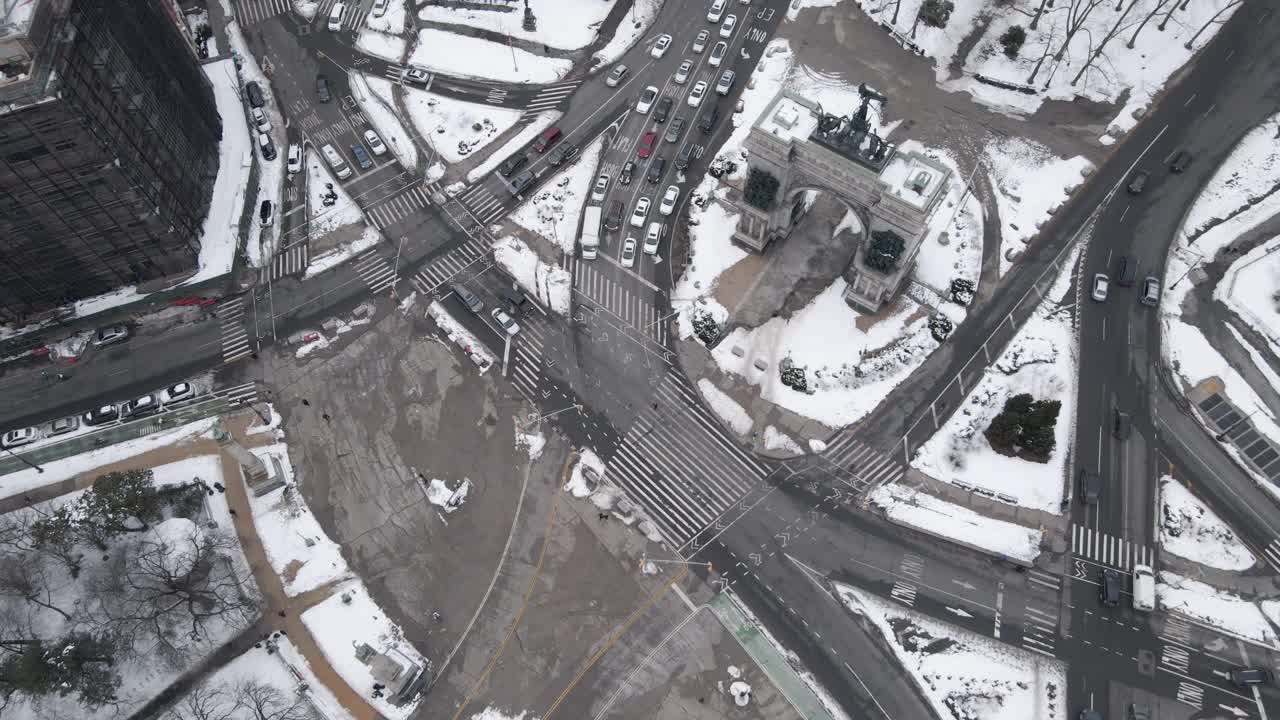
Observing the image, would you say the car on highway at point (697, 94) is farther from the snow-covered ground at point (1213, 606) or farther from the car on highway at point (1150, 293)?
the snow-covered ground at point (1213, 606)

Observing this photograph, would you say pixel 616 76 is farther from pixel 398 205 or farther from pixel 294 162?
pixel 294 162

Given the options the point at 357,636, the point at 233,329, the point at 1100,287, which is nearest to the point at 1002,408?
the point at 1100,287

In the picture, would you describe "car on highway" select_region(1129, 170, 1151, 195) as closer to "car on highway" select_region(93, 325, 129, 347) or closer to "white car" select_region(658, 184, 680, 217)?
"white car" select_region(658, 184, 680, 217)

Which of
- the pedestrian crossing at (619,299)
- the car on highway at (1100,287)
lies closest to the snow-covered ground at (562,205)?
the pedestrian crossing at (619,299)

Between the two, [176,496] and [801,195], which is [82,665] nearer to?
[176,496]

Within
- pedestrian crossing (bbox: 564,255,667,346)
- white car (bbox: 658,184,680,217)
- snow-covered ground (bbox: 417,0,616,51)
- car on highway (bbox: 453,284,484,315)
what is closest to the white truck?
pedestrian crossing (bbox: 564,255,667,346)
